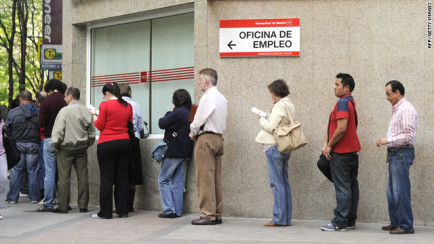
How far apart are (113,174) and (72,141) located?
3.06 ft

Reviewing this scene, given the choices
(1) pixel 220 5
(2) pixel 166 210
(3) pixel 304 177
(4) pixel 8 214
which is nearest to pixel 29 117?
(4) pixel 8 214

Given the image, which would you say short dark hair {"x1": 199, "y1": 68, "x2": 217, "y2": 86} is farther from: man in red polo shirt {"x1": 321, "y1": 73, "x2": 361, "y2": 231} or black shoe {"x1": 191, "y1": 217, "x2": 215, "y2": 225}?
black shoe {"x1": 191, "y1": 217, "x2": 215, "y2": 225}

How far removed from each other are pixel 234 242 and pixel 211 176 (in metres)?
1.44

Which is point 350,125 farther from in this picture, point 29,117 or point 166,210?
point 29,117

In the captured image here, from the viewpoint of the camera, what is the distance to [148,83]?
10.4 meters

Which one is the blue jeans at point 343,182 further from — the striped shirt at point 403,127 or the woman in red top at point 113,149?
the woman in red top at point 113,149

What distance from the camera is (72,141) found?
364 inches

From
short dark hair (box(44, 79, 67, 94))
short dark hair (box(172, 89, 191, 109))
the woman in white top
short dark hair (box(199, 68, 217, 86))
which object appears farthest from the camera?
short dark hair (box(44, 79, 67, 94))

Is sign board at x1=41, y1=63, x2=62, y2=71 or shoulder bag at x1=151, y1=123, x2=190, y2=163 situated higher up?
sign board at x1=41, y1=63, x2=62, y2=71

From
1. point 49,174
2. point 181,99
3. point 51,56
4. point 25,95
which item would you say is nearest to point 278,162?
point 181,99

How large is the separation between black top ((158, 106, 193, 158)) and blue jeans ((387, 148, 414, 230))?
2.98 metres

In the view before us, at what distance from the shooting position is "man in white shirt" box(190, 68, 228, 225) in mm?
7926

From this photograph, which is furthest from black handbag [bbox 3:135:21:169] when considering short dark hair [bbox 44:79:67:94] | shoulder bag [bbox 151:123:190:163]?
shoulder bag [bbox 151:123:190:163]

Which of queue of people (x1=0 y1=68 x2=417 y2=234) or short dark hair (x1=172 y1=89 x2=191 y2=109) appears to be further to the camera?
short dark hair (x1=172 y1=89 x2=191 y2=109)
